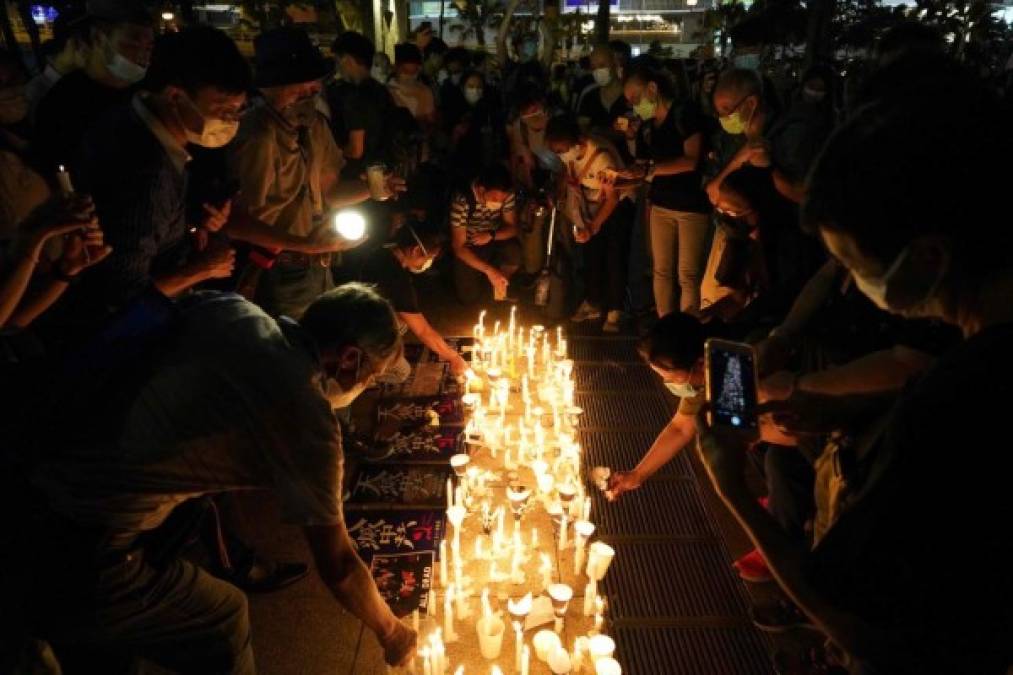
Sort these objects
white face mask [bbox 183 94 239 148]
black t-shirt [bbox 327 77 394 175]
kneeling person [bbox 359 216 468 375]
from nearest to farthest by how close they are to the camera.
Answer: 1. white face mask [bbox 183 94 239 148]
2. kneeling person [bbox 359 216 468 375]
3. black t-shirt [bbox 327 77 394 175]

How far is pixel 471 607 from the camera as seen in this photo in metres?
3.57

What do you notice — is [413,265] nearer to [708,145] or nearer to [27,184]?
[27,184]

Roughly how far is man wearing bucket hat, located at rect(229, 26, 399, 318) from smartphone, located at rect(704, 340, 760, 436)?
282 centimetres

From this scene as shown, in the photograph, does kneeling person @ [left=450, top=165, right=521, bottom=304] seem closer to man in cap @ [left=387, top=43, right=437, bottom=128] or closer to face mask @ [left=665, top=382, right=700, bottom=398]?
man in cap @ [left=387, top=43, right=437, bottom=128]

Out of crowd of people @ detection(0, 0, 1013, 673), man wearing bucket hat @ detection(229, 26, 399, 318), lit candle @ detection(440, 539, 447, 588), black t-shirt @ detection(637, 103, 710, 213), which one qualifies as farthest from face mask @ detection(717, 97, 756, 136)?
lit candle @ detection(440, 539, 447, 588)

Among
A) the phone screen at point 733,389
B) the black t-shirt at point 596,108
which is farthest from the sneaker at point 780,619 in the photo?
the black t-shirt at point 596,108

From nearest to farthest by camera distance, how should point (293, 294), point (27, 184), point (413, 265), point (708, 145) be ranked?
point (27, 184)
point (293, 294)
point (413, 265)
point (708, 145)

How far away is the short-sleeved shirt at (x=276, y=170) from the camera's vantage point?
429 cm

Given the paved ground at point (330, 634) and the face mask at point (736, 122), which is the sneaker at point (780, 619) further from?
the face mask at point (736, 122)

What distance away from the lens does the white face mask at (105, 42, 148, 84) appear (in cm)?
420

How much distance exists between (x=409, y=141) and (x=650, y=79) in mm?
3076

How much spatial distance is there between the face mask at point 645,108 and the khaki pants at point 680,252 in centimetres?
106

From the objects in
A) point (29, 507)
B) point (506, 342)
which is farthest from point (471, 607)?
point (506, 342)

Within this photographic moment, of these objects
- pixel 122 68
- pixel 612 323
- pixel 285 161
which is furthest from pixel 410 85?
pixel 122 68
